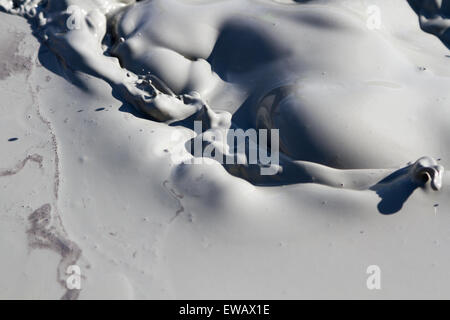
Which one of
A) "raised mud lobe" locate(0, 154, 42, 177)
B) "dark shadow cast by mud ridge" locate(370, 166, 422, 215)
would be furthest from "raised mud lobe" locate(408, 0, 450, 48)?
"raised mud lobe" locate(0, 154, 42, 177)

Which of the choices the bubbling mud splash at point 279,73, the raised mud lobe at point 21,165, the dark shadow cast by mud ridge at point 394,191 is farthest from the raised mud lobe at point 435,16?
the raised mud lobe at point 21,165

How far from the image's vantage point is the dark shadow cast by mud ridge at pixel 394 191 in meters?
1.15

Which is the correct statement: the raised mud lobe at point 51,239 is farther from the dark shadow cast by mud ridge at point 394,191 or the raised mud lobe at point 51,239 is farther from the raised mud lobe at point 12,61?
the dark shadow cast by mud ridge at point 394,191

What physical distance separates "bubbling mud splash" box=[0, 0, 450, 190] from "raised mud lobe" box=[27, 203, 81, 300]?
442 millimetres

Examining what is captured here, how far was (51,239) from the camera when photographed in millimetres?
1146

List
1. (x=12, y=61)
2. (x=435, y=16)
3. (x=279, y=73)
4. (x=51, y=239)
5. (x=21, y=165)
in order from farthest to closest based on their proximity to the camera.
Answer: (x=435, y=16), (x=12, y=61), (x=279, y=73), (x=21, y=165), (x=51, y=239)

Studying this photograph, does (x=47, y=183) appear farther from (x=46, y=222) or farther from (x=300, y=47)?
(x=300, y=47)

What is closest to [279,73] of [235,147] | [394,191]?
[235,147]

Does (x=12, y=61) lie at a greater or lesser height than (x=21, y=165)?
greater

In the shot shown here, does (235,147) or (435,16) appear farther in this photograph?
(435,16)

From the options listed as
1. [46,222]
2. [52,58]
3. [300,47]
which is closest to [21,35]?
[52,58]

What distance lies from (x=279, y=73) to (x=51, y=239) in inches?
31.9

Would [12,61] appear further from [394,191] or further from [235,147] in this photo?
[394,191]

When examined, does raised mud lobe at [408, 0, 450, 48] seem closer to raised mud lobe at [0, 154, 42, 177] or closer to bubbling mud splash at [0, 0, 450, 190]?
bubbling mud splash at [0, 0, 450, 190]
